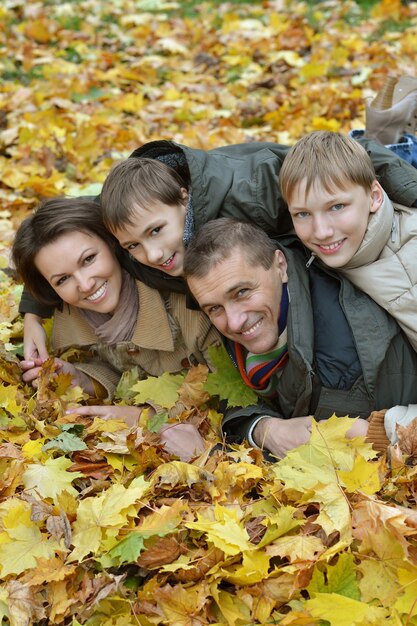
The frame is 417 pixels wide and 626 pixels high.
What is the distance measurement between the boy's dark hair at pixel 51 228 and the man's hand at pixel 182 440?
100 centimetres

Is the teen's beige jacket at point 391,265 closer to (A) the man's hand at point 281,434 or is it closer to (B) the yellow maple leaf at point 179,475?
(A) the man's hand at point 281,434

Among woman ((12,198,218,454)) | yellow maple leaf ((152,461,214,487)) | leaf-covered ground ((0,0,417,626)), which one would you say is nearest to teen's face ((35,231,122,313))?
woman ((12,198,218,454))

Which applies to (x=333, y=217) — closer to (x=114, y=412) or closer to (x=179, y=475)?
(x=179, y=475)

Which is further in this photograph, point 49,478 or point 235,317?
point 235,317

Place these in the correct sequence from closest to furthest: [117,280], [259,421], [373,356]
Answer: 1. [373,356]
2. [259,421]
3. [117,280]

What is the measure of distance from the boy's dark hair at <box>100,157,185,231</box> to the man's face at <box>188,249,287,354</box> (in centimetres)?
43

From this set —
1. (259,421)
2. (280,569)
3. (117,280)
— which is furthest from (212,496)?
(117,280)

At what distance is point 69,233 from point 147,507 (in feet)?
4.88

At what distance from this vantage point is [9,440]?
10.1ft

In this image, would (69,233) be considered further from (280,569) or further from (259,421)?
(280,569)

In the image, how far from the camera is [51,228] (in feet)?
11.3

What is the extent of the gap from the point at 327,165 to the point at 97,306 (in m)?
1.38

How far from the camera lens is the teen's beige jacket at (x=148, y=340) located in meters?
3.58

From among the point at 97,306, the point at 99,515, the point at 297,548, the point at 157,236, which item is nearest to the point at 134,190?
the point at 157,236
